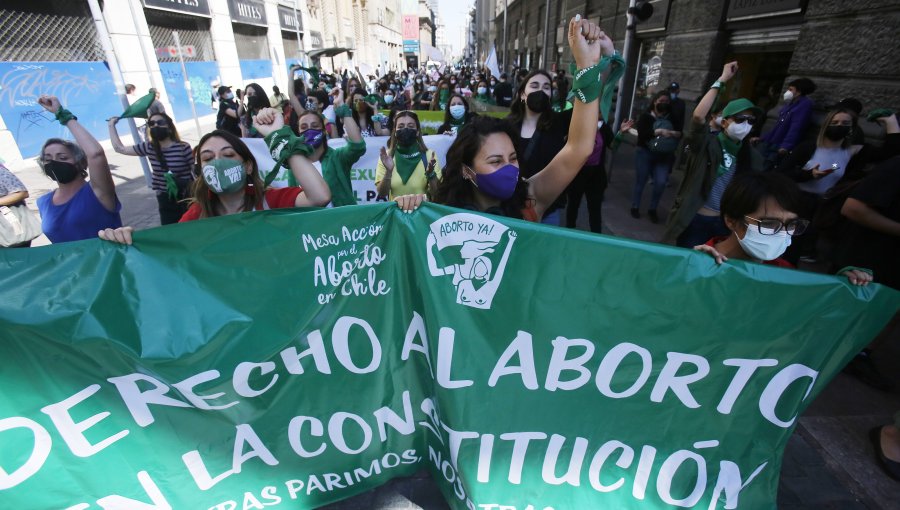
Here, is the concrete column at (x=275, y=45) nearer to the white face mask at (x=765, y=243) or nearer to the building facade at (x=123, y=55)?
the building facade at (x=123, y=55)

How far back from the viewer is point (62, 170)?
250cm

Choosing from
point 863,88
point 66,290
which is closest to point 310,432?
point 66,290

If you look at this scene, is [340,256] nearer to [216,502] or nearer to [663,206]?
[216,502]

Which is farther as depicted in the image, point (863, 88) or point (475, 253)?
point (863, 88)

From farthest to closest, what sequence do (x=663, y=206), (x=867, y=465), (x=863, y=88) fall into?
(x=663, y=206) → (x=863, y=88) → (x=867, y=465)

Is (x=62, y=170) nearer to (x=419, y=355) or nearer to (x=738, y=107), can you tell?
(x=419, y=355)

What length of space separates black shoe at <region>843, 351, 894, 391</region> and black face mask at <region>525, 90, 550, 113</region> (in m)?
2.74

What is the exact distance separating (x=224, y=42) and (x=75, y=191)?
59.4 feet

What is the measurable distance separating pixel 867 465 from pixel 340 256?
290 cm

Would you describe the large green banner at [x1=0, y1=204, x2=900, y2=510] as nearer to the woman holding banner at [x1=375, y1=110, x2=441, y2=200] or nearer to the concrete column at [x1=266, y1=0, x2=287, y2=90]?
the woman holding banner at [x1=375, y1=110, x2=441, y2=200]

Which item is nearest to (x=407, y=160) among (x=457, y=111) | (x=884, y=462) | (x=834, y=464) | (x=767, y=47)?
(x=457, y=111)

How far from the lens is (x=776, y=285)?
56.7 inches

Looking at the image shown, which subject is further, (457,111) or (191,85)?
(191,85)

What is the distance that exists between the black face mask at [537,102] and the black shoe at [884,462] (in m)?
2.94
